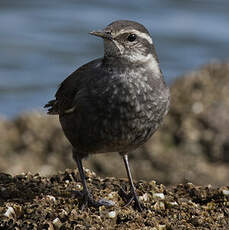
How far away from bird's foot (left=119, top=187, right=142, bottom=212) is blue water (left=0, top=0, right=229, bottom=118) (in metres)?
8.09

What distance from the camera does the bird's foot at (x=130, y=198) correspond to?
6211mm

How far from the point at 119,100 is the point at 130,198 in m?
1.00

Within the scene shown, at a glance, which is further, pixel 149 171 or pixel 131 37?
pixel 149 171

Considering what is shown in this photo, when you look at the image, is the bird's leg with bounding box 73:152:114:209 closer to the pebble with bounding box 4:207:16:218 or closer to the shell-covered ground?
the shell-covered ground

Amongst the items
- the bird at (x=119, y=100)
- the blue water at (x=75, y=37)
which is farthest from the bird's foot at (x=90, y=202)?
the blue water at (x=75, y=37)

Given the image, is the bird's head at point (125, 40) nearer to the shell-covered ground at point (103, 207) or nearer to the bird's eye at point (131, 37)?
the bird's eye at point (131, 37)

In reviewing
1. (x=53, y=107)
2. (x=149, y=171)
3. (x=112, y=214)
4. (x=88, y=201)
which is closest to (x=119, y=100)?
(x=88, y=201)

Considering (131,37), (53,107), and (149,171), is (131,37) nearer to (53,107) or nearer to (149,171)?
(53,107)

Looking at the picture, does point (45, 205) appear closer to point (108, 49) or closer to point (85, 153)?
point (85, 153)

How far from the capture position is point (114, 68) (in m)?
6.27

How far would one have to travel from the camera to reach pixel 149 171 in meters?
9.38

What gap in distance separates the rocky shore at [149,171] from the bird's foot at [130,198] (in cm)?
7

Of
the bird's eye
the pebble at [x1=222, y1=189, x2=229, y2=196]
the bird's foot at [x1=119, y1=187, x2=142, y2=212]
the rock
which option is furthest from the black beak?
the rock

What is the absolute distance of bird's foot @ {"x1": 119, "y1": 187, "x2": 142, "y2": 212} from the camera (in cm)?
621
